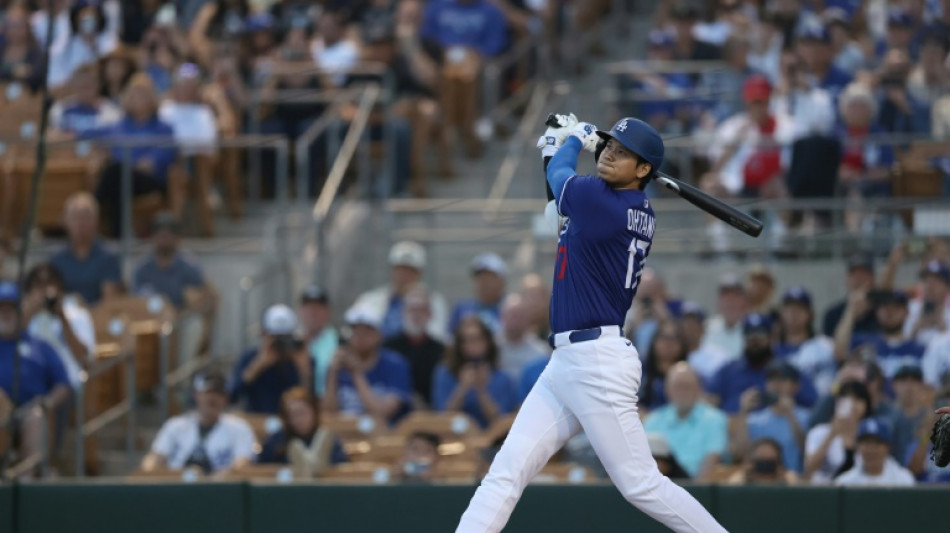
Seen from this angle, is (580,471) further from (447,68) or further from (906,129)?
(447,68)

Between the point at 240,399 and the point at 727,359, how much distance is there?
3137 millimetres

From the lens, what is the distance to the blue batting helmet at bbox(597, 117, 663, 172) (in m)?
6.82

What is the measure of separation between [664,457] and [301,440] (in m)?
2.23

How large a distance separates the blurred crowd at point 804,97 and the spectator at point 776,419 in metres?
2.26

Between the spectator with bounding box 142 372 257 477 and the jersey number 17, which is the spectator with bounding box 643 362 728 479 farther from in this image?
the jersey number 17

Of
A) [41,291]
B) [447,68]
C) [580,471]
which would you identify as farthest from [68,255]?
[580,471]

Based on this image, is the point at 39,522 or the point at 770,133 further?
the point at 770,133

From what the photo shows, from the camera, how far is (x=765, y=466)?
958 centimetres

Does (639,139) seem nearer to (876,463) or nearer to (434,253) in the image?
(876,463)

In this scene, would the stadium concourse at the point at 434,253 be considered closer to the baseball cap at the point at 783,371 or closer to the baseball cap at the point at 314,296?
the baseball cap at the point at 314,296

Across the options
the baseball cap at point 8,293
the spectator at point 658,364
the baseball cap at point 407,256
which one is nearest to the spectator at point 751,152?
the spectator at point 658,364

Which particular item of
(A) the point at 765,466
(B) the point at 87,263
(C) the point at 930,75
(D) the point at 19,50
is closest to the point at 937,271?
(A) the point at 765,466

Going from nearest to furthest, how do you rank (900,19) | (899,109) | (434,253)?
(899,109) < (434,253) < (900,19)

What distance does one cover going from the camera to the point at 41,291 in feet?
37.7
